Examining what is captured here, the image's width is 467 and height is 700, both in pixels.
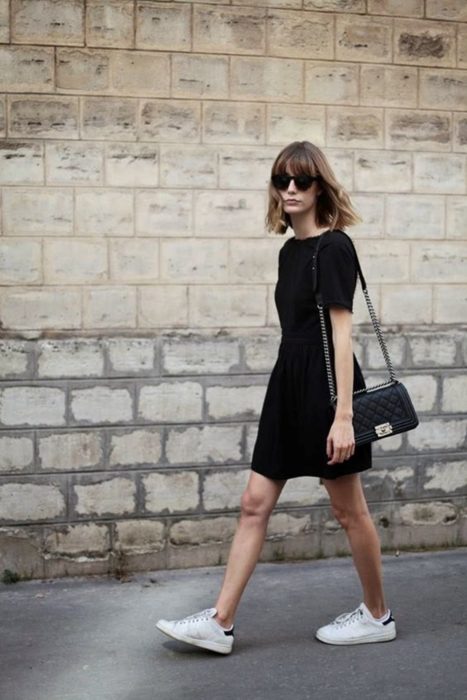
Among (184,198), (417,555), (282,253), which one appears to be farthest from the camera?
(417,555)

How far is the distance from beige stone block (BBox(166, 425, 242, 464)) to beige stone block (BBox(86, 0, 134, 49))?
197 centimetres

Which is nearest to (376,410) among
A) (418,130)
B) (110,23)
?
(418,130)

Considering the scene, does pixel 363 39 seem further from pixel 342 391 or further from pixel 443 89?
pixel 342 391

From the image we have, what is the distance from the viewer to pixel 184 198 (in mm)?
5781

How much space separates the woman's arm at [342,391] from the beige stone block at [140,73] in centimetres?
197

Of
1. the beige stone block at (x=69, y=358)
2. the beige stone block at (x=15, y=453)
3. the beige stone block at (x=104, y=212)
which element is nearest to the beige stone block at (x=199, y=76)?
the beige stone block at (x=104, y=212)

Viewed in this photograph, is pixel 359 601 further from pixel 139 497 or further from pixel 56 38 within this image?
pixel 56 38

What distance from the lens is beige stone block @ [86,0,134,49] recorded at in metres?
5.60

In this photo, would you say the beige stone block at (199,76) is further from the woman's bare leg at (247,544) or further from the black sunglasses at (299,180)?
the woman's bare leg at (247,544)

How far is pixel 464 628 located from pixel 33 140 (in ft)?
10.0

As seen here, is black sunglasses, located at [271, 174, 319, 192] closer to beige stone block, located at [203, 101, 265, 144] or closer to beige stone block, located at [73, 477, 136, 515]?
beige stone block, located at [203, 101, 265, 144]

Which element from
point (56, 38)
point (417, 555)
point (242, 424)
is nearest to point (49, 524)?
point (242, 424)

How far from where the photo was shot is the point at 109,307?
5711mm

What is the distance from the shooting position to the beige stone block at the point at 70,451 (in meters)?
5.67
